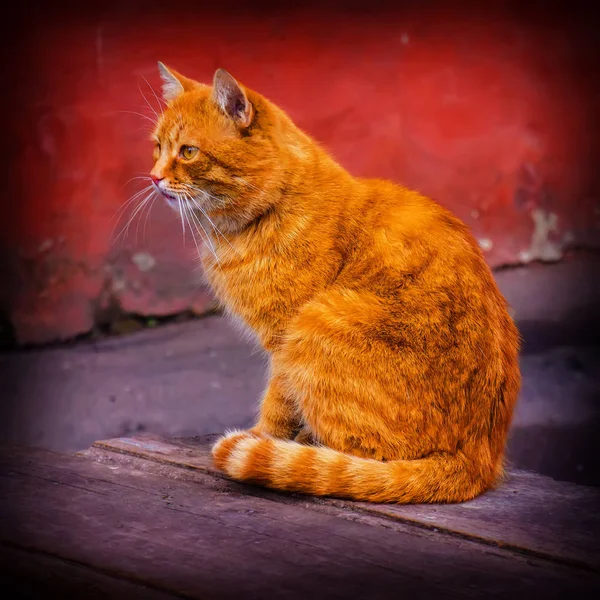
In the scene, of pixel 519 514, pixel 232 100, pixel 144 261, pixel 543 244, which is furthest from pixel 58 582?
pixel 543 244

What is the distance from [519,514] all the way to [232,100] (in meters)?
1.29

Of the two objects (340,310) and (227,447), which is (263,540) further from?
(340,310)

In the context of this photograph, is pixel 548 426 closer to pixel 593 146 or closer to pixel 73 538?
pixel 593 146

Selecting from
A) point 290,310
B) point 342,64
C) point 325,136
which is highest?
point 342,64

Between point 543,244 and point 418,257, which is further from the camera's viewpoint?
point 543,244

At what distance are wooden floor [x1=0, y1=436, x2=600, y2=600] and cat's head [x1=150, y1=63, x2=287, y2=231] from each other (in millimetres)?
725

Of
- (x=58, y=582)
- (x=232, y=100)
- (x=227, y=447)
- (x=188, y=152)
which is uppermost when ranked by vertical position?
(x=232, y=100)

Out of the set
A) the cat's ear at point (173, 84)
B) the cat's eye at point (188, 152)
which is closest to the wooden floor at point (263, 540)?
the cat's eye at point (188, 152)

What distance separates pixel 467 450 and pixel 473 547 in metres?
0.37

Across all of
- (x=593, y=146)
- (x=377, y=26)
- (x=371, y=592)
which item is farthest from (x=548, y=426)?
(x=371, y=592)

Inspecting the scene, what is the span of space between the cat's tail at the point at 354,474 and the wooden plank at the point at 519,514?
0.03 metres

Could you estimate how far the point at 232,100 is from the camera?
87.0 inches

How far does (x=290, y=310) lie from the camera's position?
7.09ft

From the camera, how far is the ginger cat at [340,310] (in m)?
1.98
